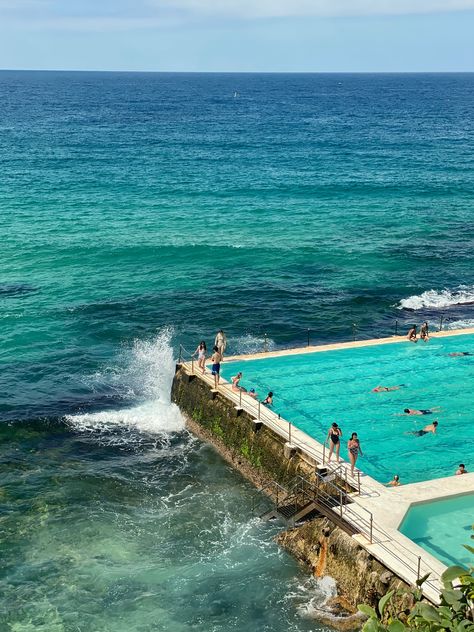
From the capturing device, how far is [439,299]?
4556 cm

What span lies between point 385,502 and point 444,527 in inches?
65.2

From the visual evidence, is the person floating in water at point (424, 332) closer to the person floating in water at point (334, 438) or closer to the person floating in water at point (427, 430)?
the person floating in water at point (427, 430)

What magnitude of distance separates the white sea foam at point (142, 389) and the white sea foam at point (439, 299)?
14.1 metres

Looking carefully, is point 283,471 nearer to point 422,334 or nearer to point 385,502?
point 385,502

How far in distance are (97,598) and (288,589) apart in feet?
16.1

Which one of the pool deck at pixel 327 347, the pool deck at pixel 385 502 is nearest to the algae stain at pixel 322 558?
the pool deck at pixel 385 502

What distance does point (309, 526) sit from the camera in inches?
859

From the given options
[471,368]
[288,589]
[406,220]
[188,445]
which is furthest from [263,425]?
[406,220]

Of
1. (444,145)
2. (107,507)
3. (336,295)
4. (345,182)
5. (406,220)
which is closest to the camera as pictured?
(107,507)

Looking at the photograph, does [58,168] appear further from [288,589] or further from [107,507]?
[288,589]

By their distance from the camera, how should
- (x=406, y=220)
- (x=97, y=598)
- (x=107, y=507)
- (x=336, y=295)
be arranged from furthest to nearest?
(x=406, y=220), (x=336, y=295), (x=107, y=507), (x=97, y=598)

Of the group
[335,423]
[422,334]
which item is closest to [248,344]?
[422,334]

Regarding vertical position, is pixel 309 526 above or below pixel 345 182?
below

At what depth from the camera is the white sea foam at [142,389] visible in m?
31.2
